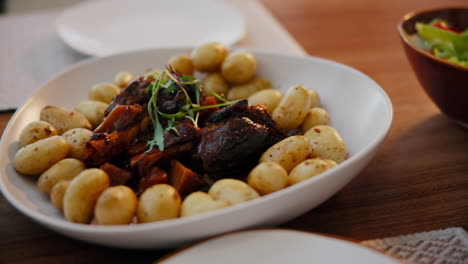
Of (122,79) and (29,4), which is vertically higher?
(122,79)

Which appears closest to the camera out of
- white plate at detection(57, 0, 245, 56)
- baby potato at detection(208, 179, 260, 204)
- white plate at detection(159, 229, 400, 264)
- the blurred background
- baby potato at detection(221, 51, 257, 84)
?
white plate at detection(159, 229, 400, 264)

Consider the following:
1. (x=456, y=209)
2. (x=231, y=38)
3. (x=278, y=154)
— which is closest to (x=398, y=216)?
(x=456, y=209)

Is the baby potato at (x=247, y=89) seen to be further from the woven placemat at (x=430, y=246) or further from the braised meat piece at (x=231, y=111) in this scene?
the woven placemat at (x=430, y=246)

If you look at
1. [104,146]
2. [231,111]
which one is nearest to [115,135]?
[104,146]

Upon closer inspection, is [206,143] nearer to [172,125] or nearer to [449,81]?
[172,125]

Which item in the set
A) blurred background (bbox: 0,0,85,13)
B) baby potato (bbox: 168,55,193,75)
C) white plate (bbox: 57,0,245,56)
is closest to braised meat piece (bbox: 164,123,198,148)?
baby potato (bbox: 168,55,193,75)

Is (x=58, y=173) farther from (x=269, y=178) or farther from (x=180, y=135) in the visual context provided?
(x=269, y=178)

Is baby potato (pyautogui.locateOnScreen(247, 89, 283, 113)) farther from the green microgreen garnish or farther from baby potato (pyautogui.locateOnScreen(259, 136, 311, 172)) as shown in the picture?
baby potato (pyautogui.locateOnScreen(259, 136, 311, 172))
